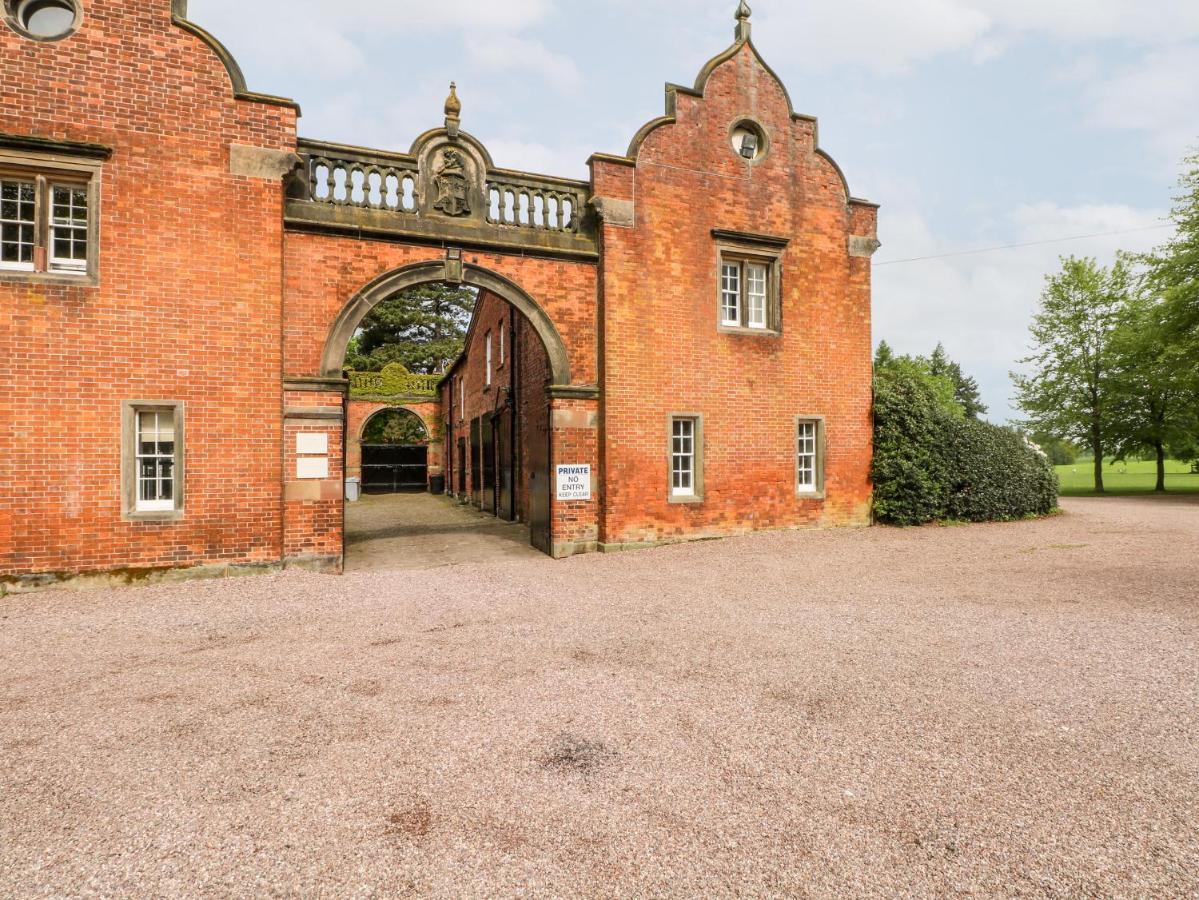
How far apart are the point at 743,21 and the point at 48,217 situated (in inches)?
506

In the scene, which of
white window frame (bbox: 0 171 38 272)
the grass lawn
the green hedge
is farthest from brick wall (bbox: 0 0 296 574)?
the grass lawn

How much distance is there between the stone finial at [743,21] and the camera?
42.0ft

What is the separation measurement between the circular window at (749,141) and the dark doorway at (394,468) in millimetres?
24345

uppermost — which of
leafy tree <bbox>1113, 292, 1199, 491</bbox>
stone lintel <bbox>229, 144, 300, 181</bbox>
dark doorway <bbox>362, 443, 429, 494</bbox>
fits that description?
stone lintel <bbox>229, 144, 300, 181</bbox>

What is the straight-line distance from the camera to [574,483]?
11.5 meters

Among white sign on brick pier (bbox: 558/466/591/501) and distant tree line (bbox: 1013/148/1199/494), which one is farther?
distant tree line (bbox: 1013/148/1199/494)

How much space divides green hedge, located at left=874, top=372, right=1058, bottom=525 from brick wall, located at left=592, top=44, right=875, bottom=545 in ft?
1.56

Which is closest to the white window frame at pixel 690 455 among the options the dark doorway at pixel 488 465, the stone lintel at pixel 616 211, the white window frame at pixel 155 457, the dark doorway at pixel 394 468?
the stone lintel at pixel 616 211

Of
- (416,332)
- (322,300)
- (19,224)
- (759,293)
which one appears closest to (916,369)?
(416,332)

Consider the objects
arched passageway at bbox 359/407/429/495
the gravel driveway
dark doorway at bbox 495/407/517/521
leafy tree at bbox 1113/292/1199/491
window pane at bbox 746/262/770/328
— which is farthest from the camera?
arched passageway at bbox 359/407/429/495

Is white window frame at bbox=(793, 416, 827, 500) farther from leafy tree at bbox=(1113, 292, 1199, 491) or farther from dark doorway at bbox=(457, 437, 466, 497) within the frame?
leafy tree at bbox=(1113, 292, 1199, 491)

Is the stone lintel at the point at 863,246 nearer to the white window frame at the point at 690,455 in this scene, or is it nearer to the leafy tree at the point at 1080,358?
the white window frame at the point at 690,455

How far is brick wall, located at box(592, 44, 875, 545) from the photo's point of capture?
11.6 meters

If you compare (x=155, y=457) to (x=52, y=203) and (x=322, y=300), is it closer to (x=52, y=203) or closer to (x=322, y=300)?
(x=322, y=300)
